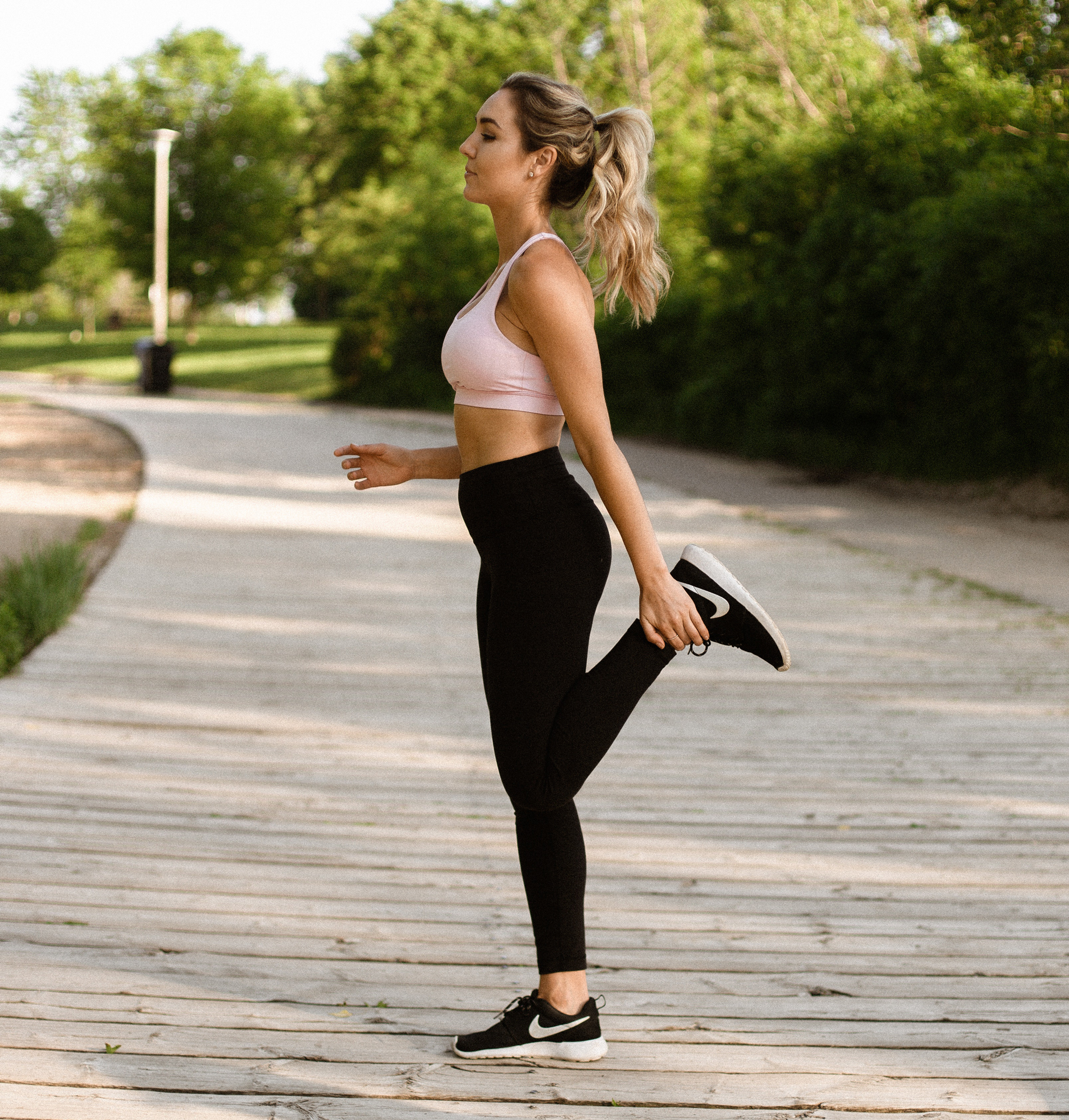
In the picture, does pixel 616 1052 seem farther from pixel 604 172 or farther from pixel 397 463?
pixel 604 172

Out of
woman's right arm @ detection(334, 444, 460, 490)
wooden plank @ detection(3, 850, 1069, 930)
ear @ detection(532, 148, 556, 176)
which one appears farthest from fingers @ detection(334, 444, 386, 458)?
wooden plank @ detection(3, 850, 1069, 930)

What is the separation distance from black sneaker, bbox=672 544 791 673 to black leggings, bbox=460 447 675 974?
12 cm

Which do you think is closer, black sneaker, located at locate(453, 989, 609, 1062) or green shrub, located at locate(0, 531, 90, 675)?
black sneaker, located at locate(453, 989, 609, 1062)

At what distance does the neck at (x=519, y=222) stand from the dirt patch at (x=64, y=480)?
666cm

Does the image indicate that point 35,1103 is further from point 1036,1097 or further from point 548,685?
point 1036,1097

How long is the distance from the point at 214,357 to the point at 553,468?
40.8m

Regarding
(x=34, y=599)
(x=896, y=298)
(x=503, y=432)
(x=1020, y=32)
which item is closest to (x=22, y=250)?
(x=896, y=298)

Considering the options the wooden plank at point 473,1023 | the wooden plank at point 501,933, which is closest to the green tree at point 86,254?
the wooden plank at point 501,933

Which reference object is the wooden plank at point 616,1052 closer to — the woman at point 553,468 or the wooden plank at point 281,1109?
the wooden plank at point 281,1109

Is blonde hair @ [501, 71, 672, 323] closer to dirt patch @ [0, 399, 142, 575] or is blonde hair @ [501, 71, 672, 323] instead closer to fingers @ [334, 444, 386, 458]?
fingers @ [334, 444, 386, 458]

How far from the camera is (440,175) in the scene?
29797 mm

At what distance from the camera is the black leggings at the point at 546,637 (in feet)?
7.48

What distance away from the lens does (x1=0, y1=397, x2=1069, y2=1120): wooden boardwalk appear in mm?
2496

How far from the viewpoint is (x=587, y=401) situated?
7.27 feet
